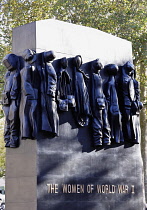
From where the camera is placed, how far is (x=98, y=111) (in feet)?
47.6

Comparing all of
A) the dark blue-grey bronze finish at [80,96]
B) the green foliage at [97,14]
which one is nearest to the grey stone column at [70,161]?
the dark blue-grey bronze finish at [80,96]

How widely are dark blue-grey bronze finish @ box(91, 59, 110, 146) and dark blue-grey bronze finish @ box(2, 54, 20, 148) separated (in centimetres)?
212

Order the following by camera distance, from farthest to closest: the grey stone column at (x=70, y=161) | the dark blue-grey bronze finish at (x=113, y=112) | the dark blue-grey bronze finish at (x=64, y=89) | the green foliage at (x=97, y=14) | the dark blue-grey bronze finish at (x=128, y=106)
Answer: the green foliage at (x=97, y=14)
the dark blue-grey bronze finish at (x=128, y=106)
the dark blue-grey bronze finish at (x=113, y=112)
the dark blue-grey bronze finish at (x=64, y=89)
the grey stone column at (x=70, y=161)

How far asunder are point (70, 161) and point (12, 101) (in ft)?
6.82

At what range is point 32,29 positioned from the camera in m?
13.7

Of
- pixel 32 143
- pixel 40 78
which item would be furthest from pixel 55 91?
pixel 32 143

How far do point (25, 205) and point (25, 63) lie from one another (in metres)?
3.44

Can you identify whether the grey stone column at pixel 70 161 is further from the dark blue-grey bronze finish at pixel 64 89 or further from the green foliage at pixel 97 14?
the green foliage at pixel 97 14

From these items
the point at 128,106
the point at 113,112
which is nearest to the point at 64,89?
the point at 113,112

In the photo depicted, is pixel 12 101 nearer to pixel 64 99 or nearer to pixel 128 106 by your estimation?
pixel 64 99

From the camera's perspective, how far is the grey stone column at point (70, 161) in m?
13.2

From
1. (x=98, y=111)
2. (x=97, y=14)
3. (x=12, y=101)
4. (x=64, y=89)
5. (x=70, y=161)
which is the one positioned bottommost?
(x=70, y=161)

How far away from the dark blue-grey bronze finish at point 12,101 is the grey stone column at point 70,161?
0.28 m

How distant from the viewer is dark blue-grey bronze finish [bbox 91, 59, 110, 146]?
14.4 metres
